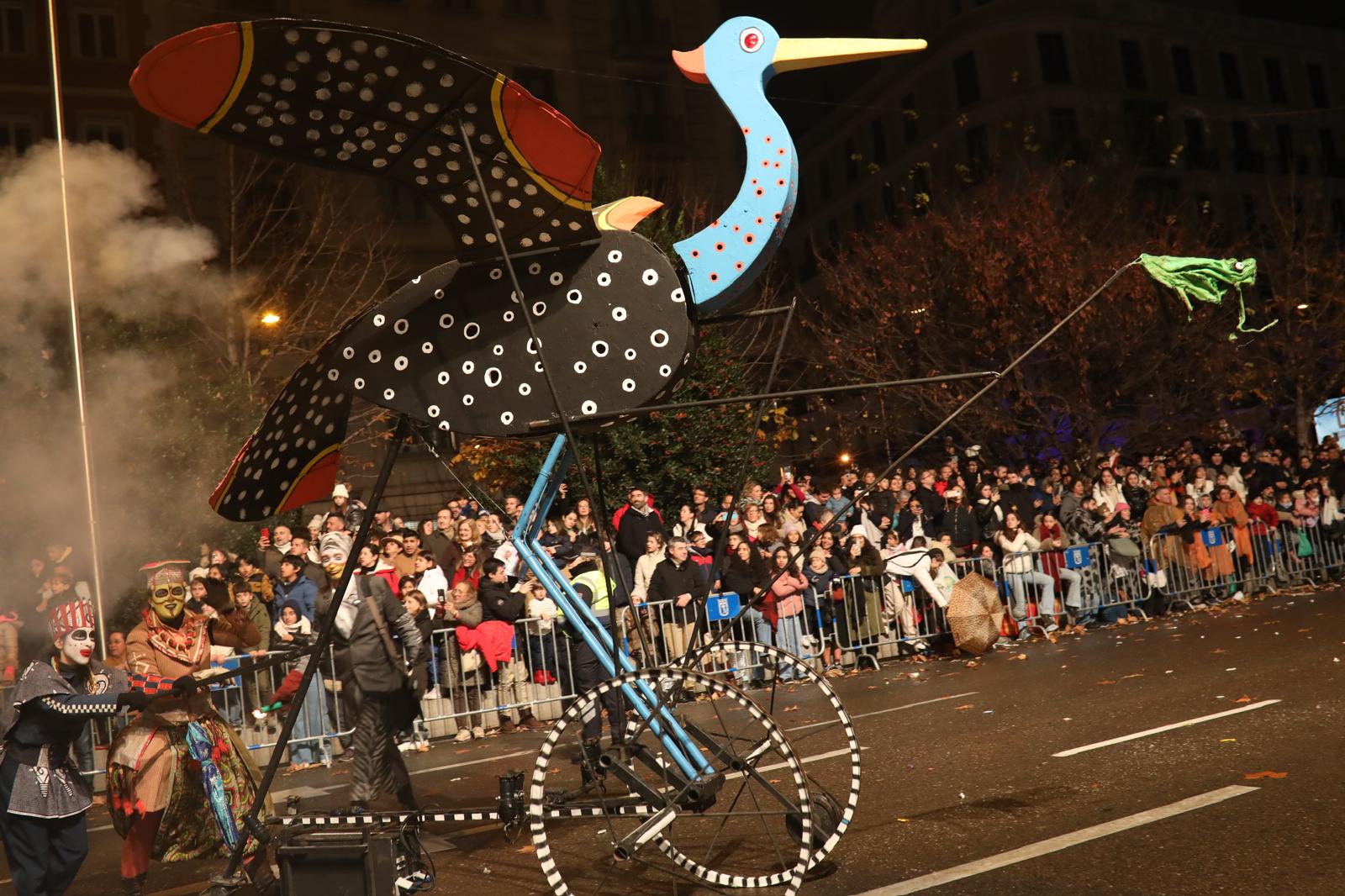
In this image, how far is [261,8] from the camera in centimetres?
2636

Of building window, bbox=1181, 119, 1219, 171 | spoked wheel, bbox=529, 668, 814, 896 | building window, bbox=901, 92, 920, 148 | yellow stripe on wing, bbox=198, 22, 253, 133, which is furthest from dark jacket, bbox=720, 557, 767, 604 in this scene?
building window, bbox=1181, 119, 1219, 171

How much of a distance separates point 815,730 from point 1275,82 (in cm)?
5232

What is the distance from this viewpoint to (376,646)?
796 centimetres

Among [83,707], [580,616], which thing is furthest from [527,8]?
[580,616]

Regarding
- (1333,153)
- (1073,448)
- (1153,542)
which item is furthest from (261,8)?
→ (1333,153)

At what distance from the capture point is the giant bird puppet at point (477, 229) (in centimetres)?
466

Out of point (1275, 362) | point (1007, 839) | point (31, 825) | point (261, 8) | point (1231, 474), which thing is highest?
point (261, 8)

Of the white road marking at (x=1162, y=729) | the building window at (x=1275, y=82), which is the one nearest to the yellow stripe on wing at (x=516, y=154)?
the white road marking at (x=1162, y=729)

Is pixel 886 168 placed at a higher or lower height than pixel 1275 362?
higher

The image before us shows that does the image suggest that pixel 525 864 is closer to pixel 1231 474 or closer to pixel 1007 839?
pixel 1007 839

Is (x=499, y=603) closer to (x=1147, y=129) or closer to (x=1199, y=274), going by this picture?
(x=1199, y=274)

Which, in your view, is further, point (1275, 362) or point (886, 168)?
point (886, 168)

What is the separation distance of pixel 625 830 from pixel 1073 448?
19778 millimetres

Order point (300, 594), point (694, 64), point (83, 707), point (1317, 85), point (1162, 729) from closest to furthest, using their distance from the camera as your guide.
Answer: point (694, 64) → point (83, 707) → point (1162, 729) → point (300, 594) → point (1317, 85)
